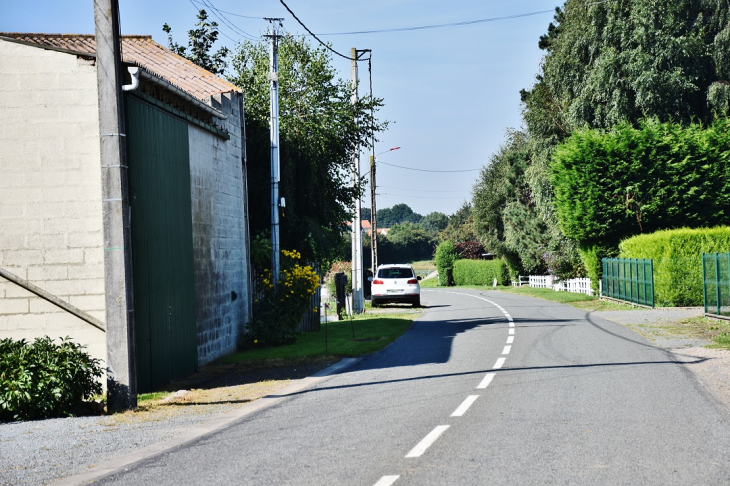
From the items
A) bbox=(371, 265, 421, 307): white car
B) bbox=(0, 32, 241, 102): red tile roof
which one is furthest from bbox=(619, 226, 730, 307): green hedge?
bbox=(0, 32, 241, 102): red tile roof

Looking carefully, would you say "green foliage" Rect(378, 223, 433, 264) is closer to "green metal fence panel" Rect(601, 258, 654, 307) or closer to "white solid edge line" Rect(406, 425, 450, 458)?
"green metal fence panel" Rect(601, 258, 654, 307)

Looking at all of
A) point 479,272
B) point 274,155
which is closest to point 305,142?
point 274,155

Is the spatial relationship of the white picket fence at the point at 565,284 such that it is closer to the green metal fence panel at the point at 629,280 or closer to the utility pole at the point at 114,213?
the green metal fence panel at the point at 629,280

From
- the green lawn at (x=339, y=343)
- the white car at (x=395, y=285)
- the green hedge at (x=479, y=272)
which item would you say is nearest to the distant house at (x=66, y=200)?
the green lawn at (x=339, y=343)

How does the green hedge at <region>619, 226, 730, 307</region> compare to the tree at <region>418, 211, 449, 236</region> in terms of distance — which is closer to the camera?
the green hedge at <region>619, 226, 730, 307</region>

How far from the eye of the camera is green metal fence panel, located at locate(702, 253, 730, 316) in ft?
67.8

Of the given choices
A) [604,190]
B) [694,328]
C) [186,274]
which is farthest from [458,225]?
[186,274]

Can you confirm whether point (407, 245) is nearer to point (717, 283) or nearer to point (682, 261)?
point (682, 261)

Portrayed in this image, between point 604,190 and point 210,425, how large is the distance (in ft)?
90.9

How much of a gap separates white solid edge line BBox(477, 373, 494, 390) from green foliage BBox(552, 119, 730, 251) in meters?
23.0

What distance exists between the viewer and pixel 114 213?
388 inches

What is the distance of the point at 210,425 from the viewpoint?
29.0ft

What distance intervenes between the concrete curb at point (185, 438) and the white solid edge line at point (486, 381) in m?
2.51

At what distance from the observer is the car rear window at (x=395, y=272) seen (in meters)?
33.2
